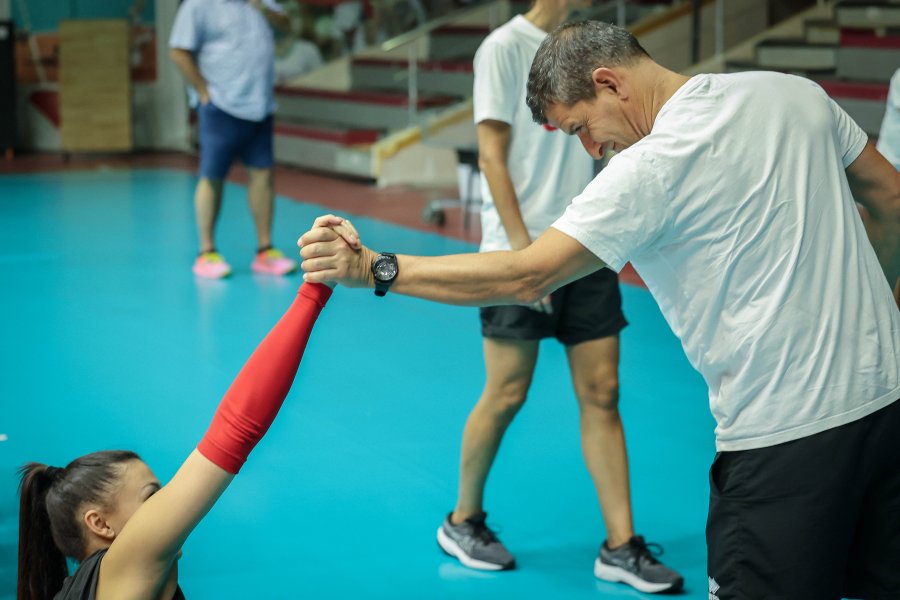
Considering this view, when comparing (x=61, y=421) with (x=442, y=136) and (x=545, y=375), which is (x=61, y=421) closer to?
(x=545, y=375)

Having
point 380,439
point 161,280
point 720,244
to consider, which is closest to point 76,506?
point 720,244

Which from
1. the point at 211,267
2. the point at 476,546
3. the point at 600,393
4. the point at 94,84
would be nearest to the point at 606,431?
the point at 600,393

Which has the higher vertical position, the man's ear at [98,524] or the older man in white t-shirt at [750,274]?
the older man in white t-shirt at [750,274]

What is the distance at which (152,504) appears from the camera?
5.74 feet

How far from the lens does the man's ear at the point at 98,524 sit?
192 centimetres

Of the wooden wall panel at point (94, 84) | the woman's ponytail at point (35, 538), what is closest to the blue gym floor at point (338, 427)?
the woman's ponytail at point (35, 538)

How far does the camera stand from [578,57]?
188cm

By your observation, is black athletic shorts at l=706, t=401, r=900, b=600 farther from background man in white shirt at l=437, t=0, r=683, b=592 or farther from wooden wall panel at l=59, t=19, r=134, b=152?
wooden wall panel at l=59, t=19, r=134, b=152

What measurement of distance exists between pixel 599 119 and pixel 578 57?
11 cm

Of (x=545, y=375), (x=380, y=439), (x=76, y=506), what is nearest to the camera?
(x=76, y=506)

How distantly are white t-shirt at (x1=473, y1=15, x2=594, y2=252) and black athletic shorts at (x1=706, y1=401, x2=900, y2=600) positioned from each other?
133 centimetres

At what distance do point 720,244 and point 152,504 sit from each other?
0.94 m

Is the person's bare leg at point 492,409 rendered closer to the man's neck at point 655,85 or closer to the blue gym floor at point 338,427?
the blue gym floor at point 338,427

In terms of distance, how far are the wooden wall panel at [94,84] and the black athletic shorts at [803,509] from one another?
12.0 m
